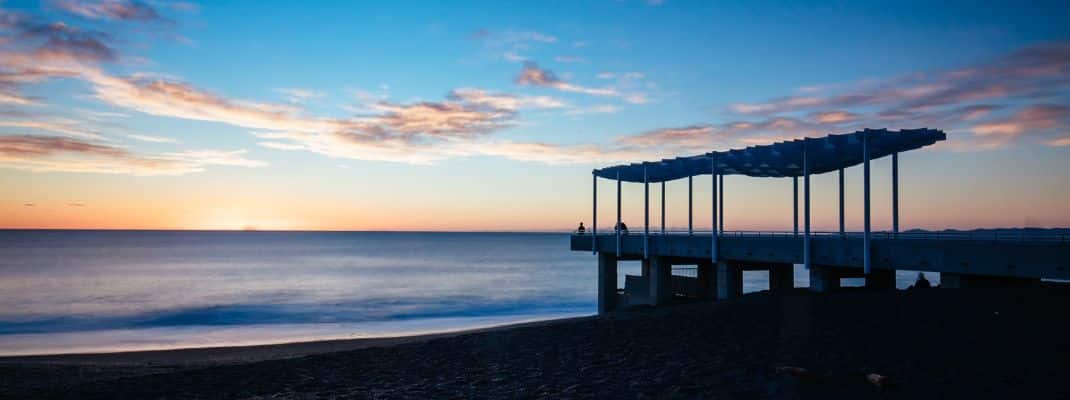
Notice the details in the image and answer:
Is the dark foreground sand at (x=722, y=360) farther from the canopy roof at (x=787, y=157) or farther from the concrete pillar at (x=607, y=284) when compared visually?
the concrete pillar at (x=607, y=284)

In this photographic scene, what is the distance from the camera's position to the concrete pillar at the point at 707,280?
31.5 m

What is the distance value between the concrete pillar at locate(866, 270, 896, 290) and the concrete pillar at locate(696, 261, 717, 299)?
771 cm

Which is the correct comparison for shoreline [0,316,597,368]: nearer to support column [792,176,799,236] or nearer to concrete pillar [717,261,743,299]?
concrete pillar [717,261,743,299]

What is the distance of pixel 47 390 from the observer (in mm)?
14609

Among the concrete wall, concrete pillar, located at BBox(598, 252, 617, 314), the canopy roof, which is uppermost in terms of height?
the canopy roof

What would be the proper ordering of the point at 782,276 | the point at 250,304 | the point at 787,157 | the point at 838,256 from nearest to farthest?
1. the point at 838,256
2. the point at 787,157
3. the point at 782,276
4. the point at 250,304

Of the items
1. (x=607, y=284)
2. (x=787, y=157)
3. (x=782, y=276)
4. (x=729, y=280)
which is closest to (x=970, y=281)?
(x=787, y=157)

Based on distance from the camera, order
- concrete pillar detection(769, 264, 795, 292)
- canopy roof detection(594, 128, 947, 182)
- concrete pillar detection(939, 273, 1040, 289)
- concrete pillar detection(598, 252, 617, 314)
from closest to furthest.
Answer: concrete pillar detection(939, 273, 1040, 289) < canopy roof detection(594, 128, 947, 182) < concrete pillar detection(769, 264, 795, 292) < concrete pillar detection(598, 252, 617, 314)

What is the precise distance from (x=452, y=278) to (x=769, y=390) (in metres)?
72.2

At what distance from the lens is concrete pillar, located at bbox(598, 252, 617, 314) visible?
34.5 m

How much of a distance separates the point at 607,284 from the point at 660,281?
3892 millimetres

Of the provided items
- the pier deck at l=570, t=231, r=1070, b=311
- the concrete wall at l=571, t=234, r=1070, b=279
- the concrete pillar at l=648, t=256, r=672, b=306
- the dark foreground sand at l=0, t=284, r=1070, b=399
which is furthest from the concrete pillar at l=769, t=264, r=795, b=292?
the dark foreground sand at l=0, t=284, r=1070, b=399

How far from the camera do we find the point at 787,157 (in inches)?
1004

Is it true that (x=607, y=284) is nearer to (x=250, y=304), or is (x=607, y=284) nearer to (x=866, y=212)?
Answer: (x=866, y=212)
